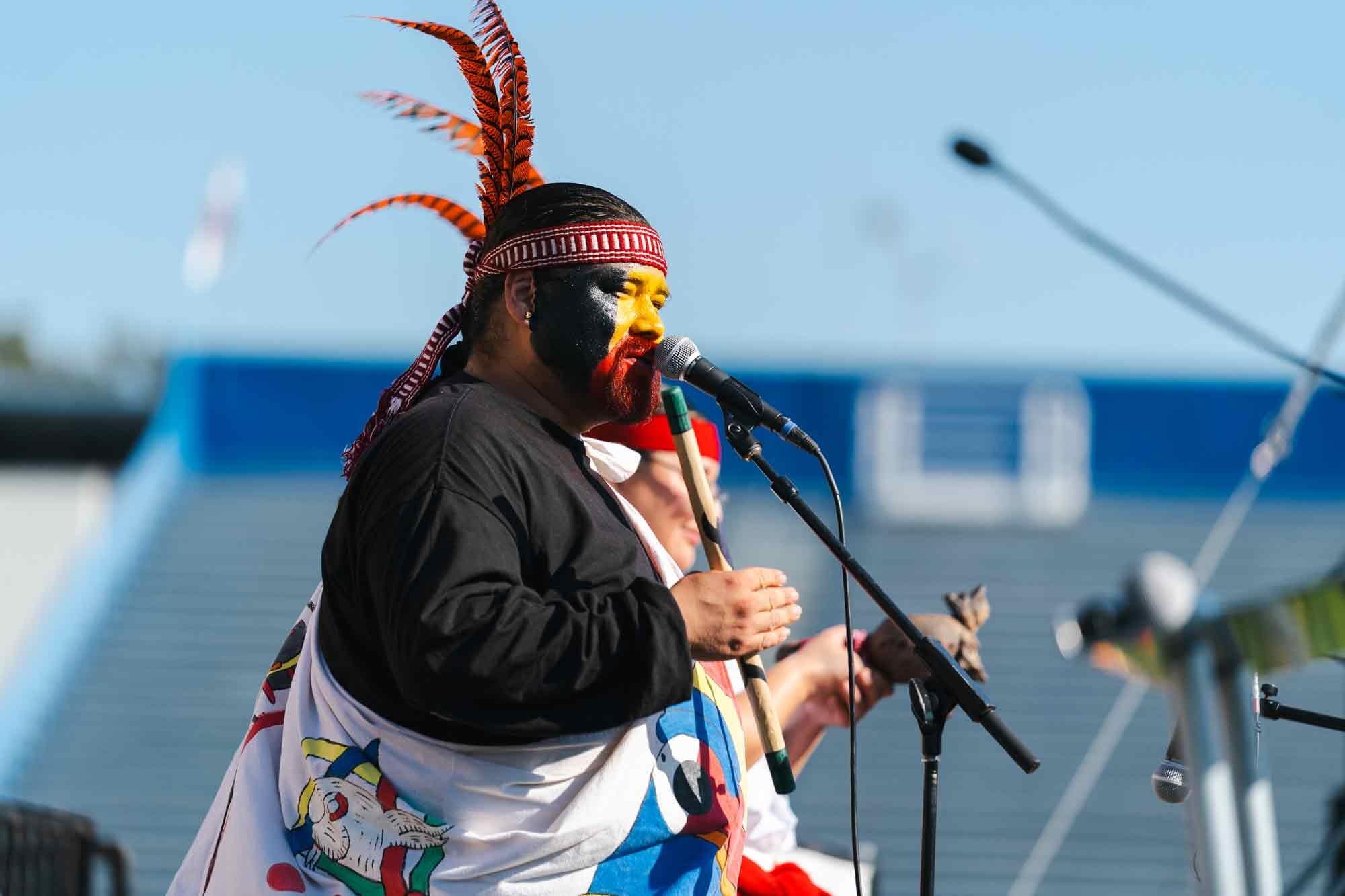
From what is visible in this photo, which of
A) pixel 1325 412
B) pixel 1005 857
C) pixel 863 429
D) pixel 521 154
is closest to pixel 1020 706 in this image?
pixel 1005 857

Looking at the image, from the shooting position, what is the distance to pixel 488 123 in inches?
103

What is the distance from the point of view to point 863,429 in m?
13.5

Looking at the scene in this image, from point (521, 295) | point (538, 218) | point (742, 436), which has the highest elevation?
point (538, 218)

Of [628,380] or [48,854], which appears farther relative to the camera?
[48,854]

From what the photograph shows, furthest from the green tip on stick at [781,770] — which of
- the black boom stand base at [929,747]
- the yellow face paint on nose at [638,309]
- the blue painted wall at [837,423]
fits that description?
the blue painted wall at [837,423]

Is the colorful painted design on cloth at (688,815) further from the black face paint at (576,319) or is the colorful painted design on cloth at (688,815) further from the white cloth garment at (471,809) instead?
the black face paint at (576,319)

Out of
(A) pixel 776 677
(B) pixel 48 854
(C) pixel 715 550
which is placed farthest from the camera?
(B) pixel 48 854

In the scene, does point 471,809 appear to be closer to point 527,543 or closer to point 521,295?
point 527,543

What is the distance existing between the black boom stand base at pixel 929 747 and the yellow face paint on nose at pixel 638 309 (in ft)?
1.96

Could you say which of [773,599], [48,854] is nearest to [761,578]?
[773,599]

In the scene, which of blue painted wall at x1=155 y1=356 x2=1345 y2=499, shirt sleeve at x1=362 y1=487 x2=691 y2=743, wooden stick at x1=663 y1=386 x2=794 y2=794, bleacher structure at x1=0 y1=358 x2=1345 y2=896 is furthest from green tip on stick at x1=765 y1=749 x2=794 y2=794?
blue painted wall at x1=155 y1=356 x2=1345 y2=499

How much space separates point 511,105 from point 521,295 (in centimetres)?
35

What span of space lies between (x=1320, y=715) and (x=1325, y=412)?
38.4 ft

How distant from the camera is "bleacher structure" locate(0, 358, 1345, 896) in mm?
9930
